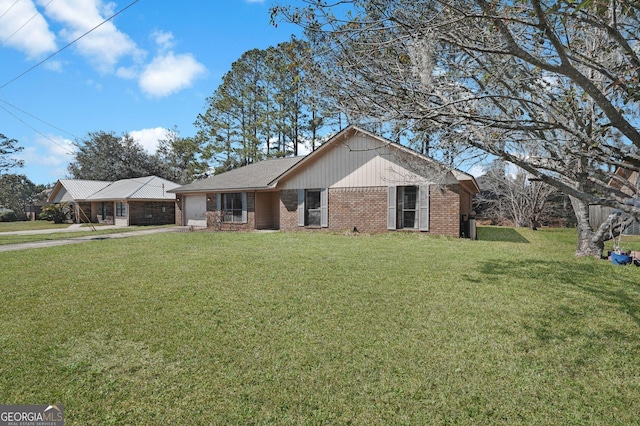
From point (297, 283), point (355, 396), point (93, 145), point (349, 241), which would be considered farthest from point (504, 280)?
point (93, 145)

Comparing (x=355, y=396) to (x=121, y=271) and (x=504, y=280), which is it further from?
(x=121, y=271)

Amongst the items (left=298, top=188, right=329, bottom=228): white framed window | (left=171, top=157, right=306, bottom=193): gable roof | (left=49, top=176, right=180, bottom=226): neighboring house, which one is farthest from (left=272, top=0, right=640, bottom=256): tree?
(left=49, top=176, right=180, bottom=226): neighboring house

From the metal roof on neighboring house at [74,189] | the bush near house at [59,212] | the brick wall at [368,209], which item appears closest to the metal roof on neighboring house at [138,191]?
the metal roof on neighboring house at [74,189]

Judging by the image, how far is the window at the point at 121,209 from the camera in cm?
2596

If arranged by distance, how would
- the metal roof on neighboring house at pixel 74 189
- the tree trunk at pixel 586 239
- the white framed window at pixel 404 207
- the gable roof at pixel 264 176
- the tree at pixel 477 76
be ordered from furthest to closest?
the metal roof on neighboring house at pixel 74 189, the gable roof at pixel 264 176, the white framed window at pixel 404 207, the tree trunk at pixel 586 239, the tree at pixel 477 76

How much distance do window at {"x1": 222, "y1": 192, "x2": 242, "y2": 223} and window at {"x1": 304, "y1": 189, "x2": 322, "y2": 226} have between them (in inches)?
179

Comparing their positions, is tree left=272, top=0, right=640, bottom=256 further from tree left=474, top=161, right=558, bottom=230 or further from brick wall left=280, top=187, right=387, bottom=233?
tree left=474, top=161, right=558, bottom=230

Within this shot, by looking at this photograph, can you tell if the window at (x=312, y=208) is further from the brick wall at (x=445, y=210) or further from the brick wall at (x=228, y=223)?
the brick wall at (x=445, y=210)

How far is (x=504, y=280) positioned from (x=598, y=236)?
511 centimetres

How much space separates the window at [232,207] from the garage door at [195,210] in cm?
247

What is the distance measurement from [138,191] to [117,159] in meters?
19.7

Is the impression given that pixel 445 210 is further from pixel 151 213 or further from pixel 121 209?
pixel 121 209

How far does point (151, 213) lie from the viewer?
25969 mm

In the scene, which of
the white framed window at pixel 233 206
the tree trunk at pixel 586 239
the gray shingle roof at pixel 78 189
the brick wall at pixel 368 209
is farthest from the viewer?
the gray shingle roof at pixel 78 189
